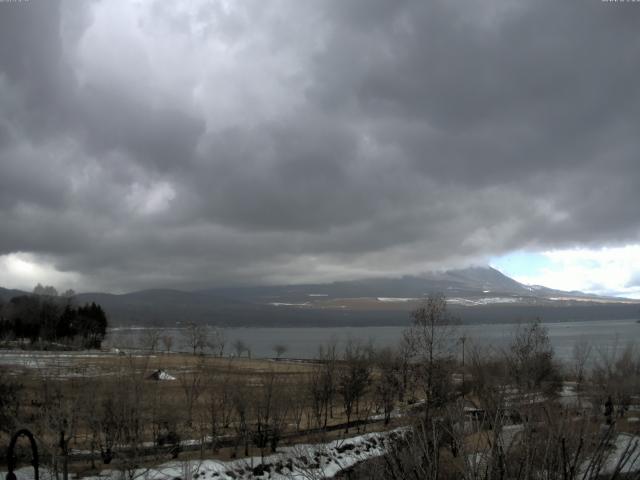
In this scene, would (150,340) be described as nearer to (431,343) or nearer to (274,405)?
(274,405)

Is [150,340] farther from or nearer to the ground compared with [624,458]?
nearer to the ground

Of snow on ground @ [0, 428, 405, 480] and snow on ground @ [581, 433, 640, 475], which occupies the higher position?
snow on ground @ [581, 433, 640, 475]

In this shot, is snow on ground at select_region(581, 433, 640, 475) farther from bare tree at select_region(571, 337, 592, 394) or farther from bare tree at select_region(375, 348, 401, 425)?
bare tree at select_region(571, 337, 592, 394)

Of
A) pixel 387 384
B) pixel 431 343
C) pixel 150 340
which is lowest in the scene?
pixel 387 384

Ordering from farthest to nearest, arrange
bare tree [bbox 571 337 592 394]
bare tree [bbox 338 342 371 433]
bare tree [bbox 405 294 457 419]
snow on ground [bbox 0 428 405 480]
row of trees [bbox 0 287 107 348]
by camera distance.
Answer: row of trees [bbox 0 287 107 348] → bare tree [bbox 571 337 592 394] → bare tree [bbox 338 342 371 433] → bare tree [bbox 405 294 457 419] → snow on ground [bbox 0 428 405 480]

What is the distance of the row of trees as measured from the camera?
13175 centimetres

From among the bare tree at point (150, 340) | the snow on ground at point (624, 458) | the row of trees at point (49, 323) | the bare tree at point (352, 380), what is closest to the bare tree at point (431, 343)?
the bare tree at point (352, 380)

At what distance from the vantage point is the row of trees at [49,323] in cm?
13175

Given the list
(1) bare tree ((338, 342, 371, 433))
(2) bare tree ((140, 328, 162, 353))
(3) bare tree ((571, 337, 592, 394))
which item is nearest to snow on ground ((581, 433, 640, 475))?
(1) bare tree ((338, 342, 371, 433))

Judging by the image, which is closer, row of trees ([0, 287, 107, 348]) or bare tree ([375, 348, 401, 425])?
bare tree ([375, 348, 401, 425])

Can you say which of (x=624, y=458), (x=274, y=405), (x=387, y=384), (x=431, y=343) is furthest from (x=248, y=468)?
(x=624, y=458)

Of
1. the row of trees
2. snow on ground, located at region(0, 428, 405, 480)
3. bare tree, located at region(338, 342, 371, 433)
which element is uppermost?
the row of trees

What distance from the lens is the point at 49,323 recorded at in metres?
137

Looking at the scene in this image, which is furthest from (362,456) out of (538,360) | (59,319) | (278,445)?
(59,319)
